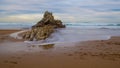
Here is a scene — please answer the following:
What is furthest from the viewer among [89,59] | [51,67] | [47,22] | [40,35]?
[47,22]

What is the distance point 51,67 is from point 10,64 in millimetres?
1339

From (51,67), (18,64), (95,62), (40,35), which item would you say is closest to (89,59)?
(95,62)

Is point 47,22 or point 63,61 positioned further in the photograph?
point 47,22

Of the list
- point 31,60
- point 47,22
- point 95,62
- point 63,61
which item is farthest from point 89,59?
point 47,22

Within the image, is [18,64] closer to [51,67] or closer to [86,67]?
[51,67]

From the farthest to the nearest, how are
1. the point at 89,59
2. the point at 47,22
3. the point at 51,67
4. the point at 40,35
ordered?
1. the point at 47,22
2. the point at 40,35
3. the point at 89,59
4. the point at 51,67

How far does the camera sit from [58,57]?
22.9 ft

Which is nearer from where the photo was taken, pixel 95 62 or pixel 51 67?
pixel 51 67

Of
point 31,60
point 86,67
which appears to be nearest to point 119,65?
point 86,67

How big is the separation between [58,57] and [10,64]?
190 cm

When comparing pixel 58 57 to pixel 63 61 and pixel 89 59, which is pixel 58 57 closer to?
pixel 63 61

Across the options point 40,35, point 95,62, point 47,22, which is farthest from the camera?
point 47,22

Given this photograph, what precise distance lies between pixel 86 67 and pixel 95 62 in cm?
68

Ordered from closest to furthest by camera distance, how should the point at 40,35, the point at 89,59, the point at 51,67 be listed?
the point at 51,67, the point at 89,59, the point at 40,35
